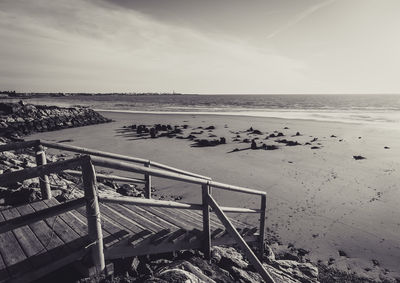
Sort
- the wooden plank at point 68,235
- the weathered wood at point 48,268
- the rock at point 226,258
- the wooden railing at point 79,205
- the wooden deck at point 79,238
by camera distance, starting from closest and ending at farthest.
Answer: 1. the wooden railing at point 79,205
2. the weathered wood at point 48,268
3. the wooden deck at point 79,238
4. the wooden plank at point 68,235
5. the rock at point 226,258

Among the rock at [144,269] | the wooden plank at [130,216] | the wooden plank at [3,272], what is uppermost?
the wooden plank at [3,272]

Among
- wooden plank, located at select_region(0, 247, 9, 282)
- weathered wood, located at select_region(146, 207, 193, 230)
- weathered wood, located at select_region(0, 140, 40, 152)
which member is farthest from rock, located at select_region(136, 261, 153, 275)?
weathered wood, located at select_region(0, 140, 40, 152)

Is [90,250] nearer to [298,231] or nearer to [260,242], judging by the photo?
[260,242]

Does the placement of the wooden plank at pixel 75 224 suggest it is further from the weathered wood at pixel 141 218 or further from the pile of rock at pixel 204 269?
the weathered wood at pixel 141 218

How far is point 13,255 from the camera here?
121 inches

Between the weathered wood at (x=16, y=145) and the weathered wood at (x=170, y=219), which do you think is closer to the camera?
the weathered wood at (x=16, y=145)

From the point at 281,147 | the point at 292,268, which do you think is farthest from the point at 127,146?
the point at 292,268

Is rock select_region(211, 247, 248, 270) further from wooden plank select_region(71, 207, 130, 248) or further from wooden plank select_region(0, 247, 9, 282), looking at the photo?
wooden plank select_region(0, 247, 9, 282)

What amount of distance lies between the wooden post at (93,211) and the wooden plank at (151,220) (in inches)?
46.6

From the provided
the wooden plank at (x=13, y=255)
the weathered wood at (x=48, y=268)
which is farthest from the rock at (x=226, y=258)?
the wooden plank at (x=13, y=255)

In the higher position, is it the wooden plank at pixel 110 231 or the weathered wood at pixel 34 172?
the weathered wood at pixel 34 172

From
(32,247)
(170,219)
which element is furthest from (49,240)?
(170,219)

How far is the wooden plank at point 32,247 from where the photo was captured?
2965 mm

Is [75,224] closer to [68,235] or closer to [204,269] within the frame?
[68,235]
